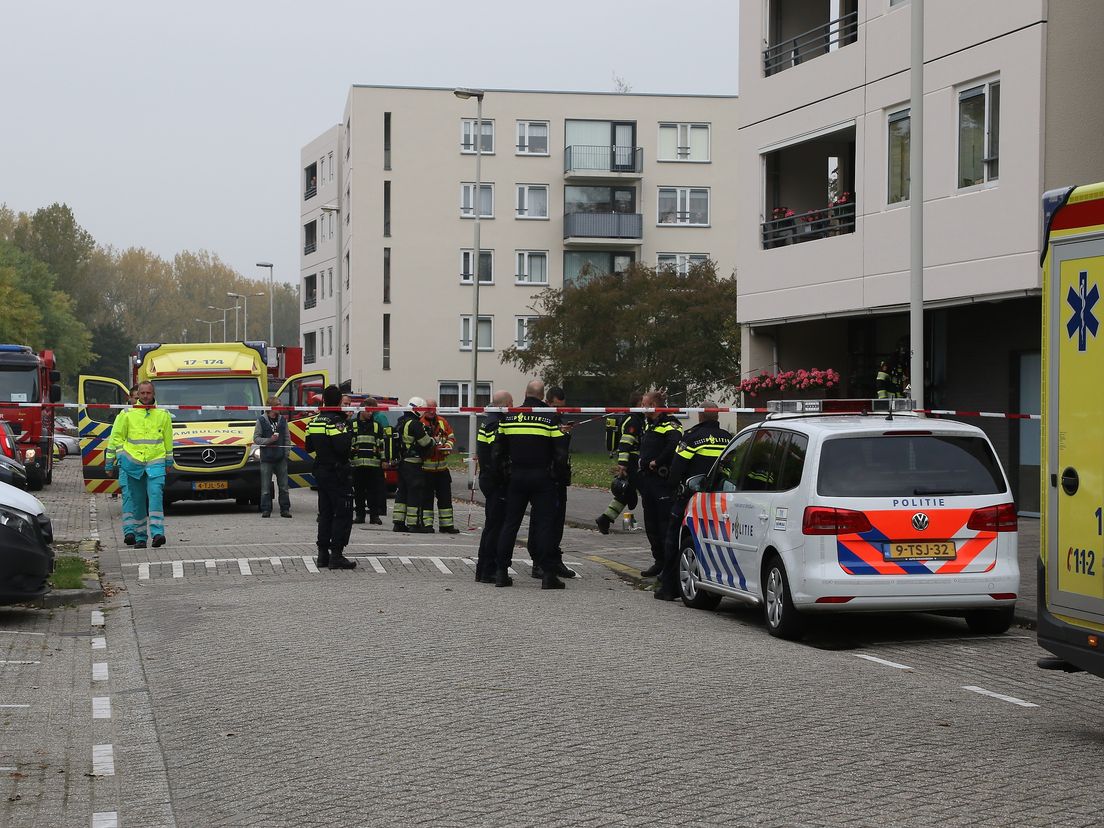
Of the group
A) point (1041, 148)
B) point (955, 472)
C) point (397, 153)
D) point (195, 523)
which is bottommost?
point (195, 523)

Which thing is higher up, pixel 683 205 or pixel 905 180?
pixel 683 205

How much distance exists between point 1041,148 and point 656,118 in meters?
50.8


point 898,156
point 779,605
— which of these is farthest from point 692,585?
point 898,156

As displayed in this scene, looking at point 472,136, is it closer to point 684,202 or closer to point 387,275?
point 387,275

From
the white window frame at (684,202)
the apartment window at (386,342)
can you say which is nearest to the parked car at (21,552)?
the apartment window at (386,342)

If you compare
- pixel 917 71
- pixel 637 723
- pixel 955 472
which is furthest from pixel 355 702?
pixel 917 71

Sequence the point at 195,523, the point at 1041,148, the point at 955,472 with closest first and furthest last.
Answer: the point at 955,472 → the point at 1041,148 → the point at 195,523

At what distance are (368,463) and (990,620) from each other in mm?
11524

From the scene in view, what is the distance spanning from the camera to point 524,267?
68375 mm

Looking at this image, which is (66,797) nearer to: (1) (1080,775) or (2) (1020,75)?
(1) (1080,775)

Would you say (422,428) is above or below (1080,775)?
above

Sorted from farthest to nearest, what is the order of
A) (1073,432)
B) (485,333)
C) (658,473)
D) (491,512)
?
(485,333), (491,512), (658,473), (1073,432)

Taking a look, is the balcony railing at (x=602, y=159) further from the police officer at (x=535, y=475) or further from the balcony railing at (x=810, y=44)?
the police officer at (x=535, y=475)

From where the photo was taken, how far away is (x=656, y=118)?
68.9 m
